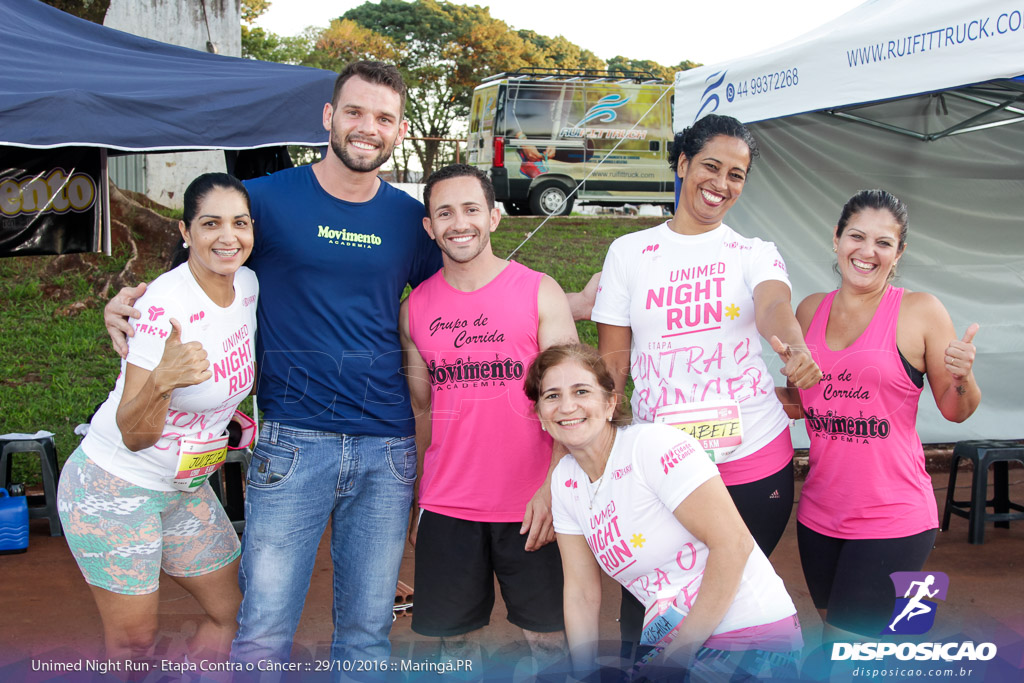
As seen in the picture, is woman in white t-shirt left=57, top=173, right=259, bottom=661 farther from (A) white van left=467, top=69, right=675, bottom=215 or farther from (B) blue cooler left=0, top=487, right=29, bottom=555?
(A) white van left=467, top=69, right=675, bottom=215

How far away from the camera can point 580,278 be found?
9.30m

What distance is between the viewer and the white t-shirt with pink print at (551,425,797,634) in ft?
6.14

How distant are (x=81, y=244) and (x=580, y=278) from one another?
18.4ft

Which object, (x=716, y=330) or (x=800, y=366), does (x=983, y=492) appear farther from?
(x=800, y=366)

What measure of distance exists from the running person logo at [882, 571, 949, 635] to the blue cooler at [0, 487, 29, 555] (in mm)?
3881

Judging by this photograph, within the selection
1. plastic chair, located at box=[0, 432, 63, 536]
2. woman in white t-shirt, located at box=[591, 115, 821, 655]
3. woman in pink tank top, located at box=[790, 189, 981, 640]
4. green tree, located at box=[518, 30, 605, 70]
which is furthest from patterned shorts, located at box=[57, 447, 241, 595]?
green tree, located at box=[518, 30, 605, 70]

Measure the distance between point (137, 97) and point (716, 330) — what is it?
107 inches

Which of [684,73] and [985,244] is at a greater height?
[684,73]

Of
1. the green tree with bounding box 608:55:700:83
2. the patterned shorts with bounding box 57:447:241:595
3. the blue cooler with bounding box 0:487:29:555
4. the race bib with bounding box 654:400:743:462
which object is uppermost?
the green tree with bounding box 608:55:700:83

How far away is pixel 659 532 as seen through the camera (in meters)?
1.92

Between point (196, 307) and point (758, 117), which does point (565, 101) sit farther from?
point (196, 307)

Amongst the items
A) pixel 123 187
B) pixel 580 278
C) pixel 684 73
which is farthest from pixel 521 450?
pixel 123 187

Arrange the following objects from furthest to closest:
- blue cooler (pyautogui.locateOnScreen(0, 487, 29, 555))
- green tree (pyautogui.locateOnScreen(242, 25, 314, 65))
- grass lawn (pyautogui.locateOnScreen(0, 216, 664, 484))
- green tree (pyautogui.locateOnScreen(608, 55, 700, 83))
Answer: green tree (pyautogui.locateOnScreen(608, 55, 700, 83))
green tree (pyautogui.locateOnScreen(242, 25, 314, 65))
grass lawn (pyautogui.locateOnScreen(0, 216, 664, 484))
blue cooler (pyautogui.locateOnScreen(0, 487, 29, 555))

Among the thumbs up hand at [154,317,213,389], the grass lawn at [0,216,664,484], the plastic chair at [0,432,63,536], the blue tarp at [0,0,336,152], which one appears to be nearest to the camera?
the thumbs up hand at [154,317,213,389]
